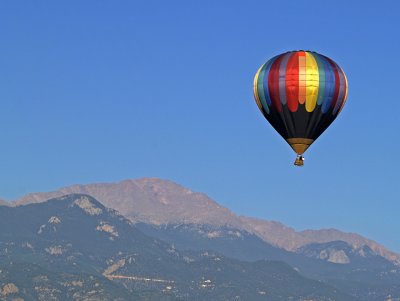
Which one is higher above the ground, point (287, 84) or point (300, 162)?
point (287, 84)

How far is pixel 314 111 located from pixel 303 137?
6.28 m

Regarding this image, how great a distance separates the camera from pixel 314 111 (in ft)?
655

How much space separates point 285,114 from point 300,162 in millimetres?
14381

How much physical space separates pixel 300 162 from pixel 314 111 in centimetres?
1523

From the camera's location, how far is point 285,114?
199625mm

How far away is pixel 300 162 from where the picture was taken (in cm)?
18875

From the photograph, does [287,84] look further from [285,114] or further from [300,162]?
[300,162]

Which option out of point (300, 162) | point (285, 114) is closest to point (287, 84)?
point (285, 114)

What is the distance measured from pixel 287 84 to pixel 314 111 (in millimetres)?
7445

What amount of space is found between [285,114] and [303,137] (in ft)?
20.2

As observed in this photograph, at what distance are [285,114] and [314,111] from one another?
570 cm

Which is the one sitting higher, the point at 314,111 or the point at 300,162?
the point at 314,111

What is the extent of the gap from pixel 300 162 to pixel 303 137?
9.60 metres

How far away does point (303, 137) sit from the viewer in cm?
19700
